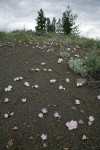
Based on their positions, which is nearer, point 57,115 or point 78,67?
point 57,115

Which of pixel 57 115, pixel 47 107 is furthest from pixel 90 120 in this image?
pixel 47 107

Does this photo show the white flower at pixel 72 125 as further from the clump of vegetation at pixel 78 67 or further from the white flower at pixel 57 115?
the clump of vegetation at pixel 78 67

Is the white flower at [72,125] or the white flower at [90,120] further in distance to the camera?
the white flower at [90,120]

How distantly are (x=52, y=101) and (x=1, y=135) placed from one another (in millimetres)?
1387

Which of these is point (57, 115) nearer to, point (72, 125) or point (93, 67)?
point (72, 125)

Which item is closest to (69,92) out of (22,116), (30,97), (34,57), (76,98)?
(76,98)

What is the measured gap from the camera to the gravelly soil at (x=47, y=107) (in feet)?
15.5

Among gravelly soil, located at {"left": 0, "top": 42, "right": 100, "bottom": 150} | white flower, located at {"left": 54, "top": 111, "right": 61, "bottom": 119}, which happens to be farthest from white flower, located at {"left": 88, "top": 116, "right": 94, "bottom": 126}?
white flower, located at {"left": 54, "top": 111, "right": 61, "bottom": 119}

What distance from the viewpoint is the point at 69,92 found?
238 inches

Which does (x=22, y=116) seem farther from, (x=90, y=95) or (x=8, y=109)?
(x=90, y=95)

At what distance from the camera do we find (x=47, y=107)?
5.50 meters

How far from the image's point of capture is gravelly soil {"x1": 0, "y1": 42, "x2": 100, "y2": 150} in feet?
15.5

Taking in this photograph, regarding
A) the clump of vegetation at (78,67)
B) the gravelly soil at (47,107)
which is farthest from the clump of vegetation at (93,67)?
the gravelly soil at (47,107)

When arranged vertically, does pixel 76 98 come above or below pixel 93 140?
above
